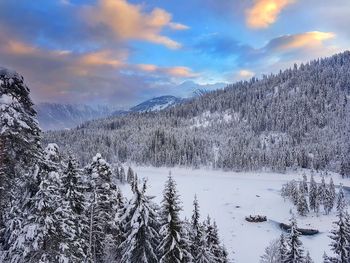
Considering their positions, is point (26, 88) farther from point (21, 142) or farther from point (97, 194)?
point (97, 194)

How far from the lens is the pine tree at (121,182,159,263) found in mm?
26828

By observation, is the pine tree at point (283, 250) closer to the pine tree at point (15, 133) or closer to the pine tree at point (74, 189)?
the pine tree at point (74, 189)

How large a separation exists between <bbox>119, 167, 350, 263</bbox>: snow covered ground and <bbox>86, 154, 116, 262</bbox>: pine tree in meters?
50.1

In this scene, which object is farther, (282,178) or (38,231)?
(282,178)

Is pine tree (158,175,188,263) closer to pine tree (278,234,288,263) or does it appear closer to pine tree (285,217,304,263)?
pine tree (285,217,304,263)

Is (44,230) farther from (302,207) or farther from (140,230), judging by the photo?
(302,207)

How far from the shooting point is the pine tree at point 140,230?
26828mm

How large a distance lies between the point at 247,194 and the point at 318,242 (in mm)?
59169

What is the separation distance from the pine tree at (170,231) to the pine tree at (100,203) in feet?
20.2

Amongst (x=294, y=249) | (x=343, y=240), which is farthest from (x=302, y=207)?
(x=294, y=249)

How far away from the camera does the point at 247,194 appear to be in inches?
6048

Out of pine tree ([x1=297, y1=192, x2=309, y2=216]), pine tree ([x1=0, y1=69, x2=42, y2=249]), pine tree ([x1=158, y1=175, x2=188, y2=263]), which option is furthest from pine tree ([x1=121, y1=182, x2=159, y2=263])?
pine tree ([x1=297, y1=192, x2=309, y2=216])

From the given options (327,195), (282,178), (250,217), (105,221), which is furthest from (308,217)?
(105,221)

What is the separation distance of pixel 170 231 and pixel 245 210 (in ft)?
342
